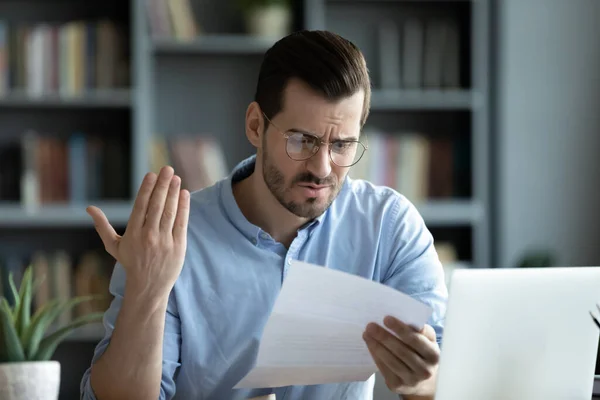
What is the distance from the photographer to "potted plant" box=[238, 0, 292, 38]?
3371mm

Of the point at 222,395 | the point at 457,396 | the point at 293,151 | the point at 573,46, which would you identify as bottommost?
the point at 222,395

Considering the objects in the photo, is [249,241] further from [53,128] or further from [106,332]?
[53,128]

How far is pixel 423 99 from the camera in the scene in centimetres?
348

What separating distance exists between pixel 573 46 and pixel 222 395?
2.50m

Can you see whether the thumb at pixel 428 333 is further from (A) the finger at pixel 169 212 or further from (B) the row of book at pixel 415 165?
(B) the row of book at pixel 415 165

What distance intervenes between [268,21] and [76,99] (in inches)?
30.3

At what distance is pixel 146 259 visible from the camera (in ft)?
4.22

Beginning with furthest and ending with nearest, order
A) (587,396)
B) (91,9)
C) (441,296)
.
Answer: (91,9) < (441,296) < (587,396)

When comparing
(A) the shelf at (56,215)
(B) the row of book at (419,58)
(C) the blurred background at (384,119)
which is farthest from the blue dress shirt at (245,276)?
(B) the row of book at (419,58)

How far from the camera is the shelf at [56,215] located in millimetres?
3234

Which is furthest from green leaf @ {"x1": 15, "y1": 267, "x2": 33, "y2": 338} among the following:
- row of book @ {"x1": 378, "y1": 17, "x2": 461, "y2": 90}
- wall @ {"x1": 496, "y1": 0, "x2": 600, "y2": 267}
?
wall @ {"x1": 496, "y1": 0, "x2": 600, "y2": 267}

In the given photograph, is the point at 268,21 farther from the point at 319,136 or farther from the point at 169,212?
the point at 169,212

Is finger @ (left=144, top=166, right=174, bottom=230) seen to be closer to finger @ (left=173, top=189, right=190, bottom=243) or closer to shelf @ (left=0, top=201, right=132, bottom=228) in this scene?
finger @ (left=173, top=189, right=190, bottom=243)

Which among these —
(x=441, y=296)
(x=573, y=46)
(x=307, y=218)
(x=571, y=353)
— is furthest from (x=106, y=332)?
(x=573, y=46)
